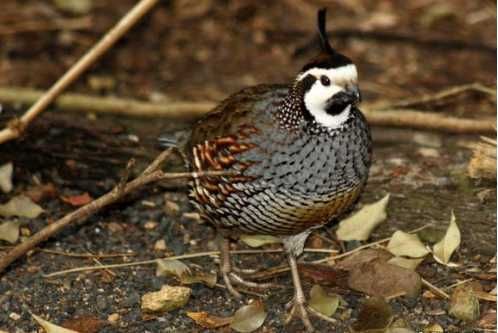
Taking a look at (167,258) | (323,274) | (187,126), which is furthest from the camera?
(187,126)

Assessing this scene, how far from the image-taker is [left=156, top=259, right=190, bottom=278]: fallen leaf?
4418 mm

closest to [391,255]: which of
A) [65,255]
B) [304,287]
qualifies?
[304,287]

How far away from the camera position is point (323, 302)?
427 centimetres

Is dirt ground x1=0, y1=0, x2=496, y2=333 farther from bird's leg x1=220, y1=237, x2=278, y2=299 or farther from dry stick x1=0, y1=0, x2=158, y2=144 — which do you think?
dry stick x1=0, y1=0, x2=158, y2=144

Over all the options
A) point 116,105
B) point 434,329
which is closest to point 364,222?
point 434,329

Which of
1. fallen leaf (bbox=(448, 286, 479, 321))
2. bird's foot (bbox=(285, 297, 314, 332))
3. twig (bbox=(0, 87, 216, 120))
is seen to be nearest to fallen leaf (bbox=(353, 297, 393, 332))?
bird's foot (bbox=(285, 297, 314, 332))

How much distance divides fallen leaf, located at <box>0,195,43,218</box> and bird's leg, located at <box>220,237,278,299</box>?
960mm

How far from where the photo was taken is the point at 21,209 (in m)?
4.89

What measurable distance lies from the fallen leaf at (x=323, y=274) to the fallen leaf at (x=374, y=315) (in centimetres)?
33

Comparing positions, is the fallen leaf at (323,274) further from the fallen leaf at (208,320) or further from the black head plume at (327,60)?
the black head plume at (327,60)

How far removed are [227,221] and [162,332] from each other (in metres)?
0.54

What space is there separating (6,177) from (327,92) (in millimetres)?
1915

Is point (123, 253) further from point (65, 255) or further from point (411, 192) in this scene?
point (411, 192)

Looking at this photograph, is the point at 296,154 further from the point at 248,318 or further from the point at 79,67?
the point at 79,67
